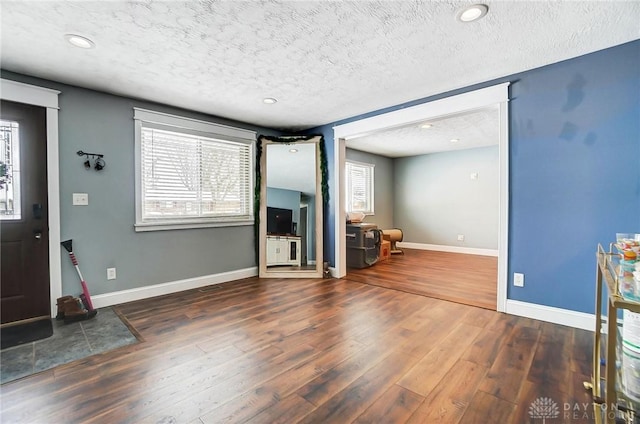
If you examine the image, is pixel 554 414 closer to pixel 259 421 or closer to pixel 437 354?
pixel 437 354

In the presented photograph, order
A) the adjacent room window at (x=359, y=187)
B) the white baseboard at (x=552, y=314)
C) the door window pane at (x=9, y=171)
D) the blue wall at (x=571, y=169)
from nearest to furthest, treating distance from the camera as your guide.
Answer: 1. the blue wall at (x=571, y=169)
2. the white baseboard at (x=552, y=314)
3. the door window pane at (x=9, y=171)
4. the adjacent room window at (x=359, y=187)

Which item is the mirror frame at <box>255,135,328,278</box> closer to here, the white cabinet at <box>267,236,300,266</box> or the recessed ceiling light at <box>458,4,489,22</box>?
the white cabinet at <box>267,236,300,266</box>

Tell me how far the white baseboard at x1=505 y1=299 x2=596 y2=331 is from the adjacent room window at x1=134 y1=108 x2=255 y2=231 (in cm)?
346

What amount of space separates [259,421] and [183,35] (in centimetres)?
253

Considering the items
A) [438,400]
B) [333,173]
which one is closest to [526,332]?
[438,400]

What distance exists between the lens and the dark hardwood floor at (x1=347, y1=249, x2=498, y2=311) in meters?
3.45

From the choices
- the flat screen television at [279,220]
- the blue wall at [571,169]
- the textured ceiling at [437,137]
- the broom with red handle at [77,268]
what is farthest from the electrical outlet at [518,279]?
the broom with red handle at [77,268]

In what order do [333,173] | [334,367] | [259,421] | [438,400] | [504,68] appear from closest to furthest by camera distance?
1. [259,421]
2. [438,400]
3. [334,367]
4. [504,68]
5. [333,173]

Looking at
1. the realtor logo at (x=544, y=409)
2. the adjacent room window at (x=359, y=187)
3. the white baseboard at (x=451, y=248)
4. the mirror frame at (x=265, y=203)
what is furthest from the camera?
the adjacent room window at (x=359, y=187)

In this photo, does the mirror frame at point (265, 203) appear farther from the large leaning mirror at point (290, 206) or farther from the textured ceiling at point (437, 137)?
the textured ceiling at point (437, 137)

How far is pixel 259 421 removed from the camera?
1430mm

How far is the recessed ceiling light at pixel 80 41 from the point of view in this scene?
6.82ft

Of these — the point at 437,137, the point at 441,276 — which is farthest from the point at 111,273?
the point at 437,137

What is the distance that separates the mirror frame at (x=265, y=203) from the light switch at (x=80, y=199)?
202 centimetres
